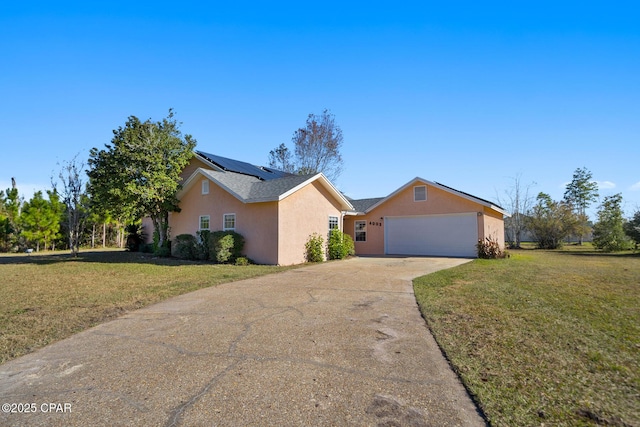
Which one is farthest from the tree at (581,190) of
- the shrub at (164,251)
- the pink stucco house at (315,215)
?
the shrub at (164,251)

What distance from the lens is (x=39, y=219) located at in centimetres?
2298

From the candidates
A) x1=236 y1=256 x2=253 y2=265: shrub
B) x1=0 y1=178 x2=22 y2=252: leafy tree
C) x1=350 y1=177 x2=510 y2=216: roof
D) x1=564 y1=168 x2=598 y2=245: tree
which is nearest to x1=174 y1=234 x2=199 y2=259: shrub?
x1=236 y1=256 x2=253 y2=265: shrub

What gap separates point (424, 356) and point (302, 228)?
1153cm

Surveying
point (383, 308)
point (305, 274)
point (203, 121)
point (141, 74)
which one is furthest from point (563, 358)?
point (203, 121)

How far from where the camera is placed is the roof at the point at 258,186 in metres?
14.2

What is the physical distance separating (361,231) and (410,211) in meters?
3.55

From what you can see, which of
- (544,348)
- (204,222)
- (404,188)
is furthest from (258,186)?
(544,348)

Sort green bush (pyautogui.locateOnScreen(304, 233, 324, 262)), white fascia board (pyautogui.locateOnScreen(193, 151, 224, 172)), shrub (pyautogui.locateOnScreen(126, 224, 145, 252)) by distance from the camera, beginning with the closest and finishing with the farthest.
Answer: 1. green bush (pyautogui.locateOnScreen(304, 233, 324, 262))
2. white fascia board (pyautogui.locateOnScreen(193, 151, 224, 172))
3. shrub (pyautogui.locateOnScreen(126, 224, 145, 252))

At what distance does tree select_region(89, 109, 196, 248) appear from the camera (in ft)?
50.1

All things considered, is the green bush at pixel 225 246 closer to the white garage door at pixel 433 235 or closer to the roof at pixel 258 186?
the roof at pixel 258 186

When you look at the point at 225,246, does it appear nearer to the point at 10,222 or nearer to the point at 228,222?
the point at 228,222

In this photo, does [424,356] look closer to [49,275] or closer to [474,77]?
[474,77]

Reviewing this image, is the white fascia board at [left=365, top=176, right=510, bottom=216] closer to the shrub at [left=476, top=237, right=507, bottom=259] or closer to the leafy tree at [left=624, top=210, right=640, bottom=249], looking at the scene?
the shrub at [left=476, top=237, right=507, bottom=259]

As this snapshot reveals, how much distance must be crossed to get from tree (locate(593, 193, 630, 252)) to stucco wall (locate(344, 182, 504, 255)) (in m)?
10.2
